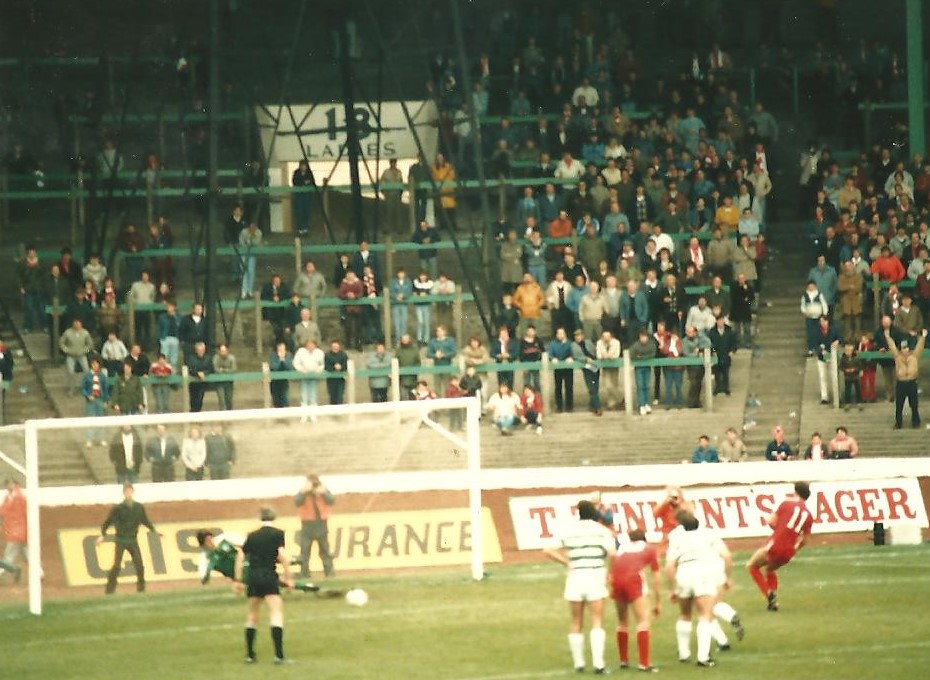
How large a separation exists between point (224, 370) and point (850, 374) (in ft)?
A: 33.3

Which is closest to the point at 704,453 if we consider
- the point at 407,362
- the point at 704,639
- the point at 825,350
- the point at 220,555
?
the point at 825,350

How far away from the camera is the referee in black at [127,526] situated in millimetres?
27594

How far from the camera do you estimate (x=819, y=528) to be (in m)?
31.2

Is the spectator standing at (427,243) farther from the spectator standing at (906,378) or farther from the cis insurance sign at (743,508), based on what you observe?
the spectator standing at (906,378)

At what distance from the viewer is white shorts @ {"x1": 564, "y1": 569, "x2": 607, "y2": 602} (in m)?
21.2

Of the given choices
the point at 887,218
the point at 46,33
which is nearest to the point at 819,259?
the point at 887,218

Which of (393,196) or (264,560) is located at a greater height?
(393,196)

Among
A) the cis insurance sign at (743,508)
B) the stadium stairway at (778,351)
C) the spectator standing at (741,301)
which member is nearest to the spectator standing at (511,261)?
the spectator standing at (741,301)

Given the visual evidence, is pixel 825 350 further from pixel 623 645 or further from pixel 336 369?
pixel 623 645

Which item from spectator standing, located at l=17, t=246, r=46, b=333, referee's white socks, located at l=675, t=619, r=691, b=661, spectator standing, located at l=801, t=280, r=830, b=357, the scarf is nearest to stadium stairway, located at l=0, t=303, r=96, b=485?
spectator standing, located at l=17, t=246, r=46, b=333

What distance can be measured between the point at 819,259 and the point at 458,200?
824 centimetres

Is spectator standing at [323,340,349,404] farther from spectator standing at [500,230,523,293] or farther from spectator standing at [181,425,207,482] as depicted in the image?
spectator standing at [181,425,207,482]

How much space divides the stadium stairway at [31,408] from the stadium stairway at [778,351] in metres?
11.3

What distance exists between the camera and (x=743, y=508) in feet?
102
